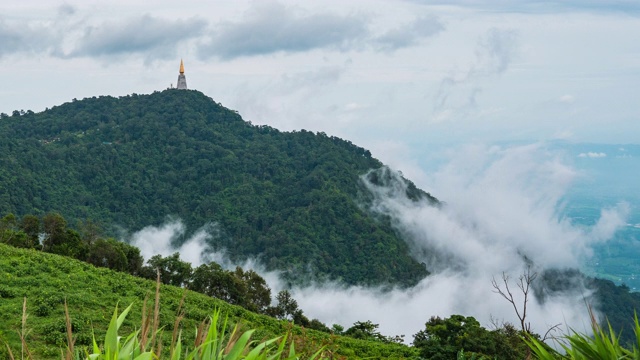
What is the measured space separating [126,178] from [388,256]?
35.9 meters

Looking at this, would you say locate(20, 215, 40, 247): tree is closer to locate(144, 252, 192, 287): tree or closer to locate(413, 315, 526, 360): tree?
locate(144, 252, 192, 287): tree

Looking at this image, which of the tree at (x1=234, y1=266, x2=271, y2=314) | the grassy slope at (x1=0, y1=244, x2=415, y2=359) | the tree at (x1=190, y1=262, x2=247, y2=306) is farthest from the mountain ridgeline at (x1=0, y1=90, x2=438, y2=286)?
the grassy slope at (x1=0, y1=244, x2=415, y2=359)

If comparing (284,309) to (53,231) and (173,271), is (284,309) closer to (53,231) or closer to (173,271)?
(173,271)

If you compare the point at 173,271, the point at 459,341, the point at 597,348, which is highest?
the point at 173,271

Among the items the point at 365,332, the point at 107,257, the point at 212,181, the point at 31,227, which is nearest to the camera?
the point at 365,332

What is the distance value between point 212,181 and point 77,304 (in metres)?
70.3

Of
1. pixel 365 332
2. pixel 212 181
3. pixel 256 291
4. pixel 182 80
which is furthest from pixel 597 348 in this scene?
pixel 182 80

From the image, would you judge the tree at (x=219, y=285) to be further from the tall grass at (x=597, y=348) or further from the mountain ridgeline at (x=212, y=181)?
the mountain ridgeline at (x=212, y=181)

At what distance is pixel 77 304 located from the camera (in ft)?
51.4

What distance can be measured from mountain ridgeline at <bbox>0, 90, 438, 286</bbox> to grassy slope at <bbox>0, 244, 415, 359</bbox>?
4187cm

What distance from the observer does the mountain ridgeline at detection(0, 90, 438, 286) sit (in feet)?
235

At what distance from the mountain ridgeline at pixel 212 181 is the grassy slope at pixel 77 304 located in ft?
137

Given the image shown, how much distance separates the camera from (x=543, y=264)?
95500 millimetres

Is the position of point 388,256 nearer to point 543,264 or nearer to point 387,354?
point 543,264
